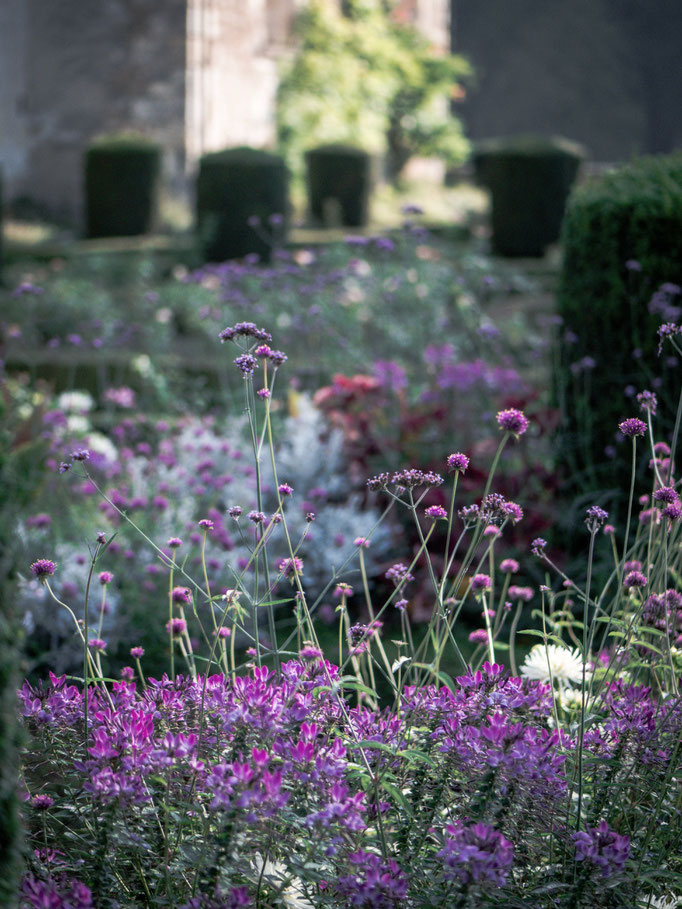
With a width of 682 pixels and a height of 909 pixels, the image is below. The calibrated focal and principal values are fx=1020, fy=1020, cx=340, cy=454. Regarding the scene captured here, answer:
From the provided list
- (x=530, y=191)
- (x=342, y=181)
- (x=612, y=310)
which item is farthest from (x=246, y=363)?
(x=342, y=181)

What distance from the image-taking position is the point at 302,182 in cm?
1702

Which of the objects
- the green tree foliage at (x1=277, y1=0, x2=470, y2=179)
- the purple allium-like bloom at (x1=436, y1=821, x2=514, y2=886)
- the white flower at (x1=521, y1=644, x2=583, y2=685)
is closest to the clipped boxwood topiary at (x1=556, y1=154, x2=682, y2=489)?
the white flower at (x1=521, y1=644, x2=583, y2=685)

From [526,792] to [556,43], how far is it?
25.9 meters

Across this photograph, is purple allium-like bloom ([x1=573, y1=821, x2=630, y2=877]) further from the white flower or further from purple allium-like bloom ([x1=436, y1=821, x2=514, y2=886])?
the white flower

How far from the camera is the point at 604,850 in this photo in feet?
4.31

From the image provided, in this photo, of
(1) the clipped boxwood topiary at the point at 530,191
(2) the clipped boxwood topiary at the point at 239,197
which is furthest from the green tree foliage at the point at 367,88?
(2) the clipped boxwood topiary at the point at 239,197

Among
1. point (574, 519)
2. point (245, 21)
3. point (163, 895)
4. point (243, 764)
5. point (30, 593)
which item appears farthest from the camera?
point (245, 21)

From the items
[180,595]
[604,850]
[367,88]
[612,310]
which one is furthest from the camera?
[367,88]

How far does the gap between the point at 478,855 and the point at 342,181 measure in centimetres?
1455

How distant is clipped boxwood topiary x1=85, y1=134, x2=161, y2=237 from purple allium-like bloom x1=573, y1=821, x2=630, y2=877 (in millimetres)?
13237

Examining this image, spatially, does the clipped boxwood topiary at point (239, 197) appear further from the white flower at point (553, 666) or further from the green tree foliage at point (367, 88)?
the white flower at point (553, 666)

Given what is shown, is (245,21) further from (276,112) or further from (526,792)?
(526,792)

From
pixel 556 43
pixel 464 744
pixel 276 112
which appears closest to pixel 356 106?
pixel 276 112

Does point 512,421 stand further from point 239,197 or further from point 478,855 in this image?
point 239,197
